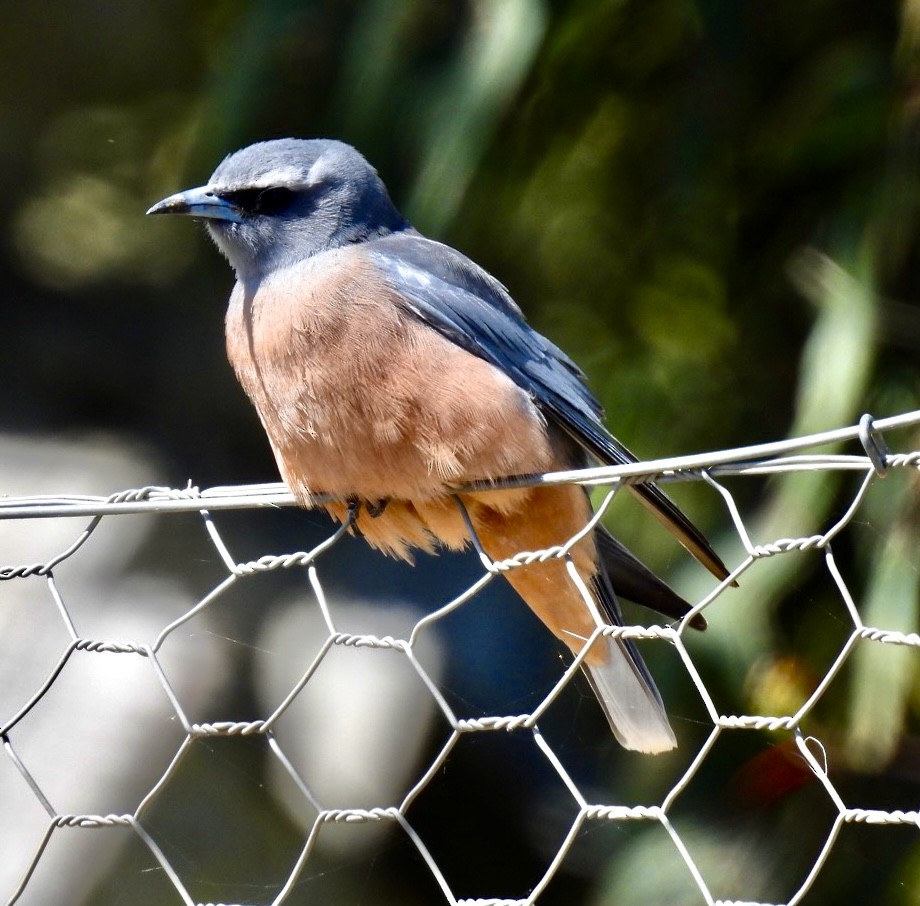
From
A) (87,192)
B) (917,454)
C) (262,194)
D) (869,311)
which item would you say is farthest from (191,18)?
(917,454)

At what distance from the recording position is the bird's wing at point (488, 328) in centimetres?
208

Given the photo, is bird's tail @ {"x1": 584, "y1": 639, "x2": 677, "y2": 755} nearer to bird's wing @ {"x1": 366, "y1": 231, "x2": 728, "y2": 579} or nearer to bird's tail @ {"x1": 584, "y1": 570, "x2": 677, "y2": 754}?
bird's tail @ {"x1": 584, "y1": 570, "x2": 677, "y2": 754}

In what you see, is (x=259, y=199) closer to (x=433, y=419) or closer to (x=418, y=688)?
(x=433, y=419)

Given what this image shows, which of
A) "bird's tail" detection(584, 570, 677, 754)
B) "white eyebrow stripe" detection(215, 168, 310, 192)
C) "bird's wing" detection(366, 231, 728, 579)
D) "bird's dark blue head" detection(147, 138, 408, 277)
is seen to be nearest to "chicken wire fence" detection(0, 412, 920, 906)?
"bird's tail" detection(584, 570, 677, 754)

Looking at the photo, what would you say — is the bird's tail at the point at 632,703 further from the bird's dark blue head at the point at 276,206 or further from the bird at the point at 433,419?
the bird's dark blue head at the point at 276,206

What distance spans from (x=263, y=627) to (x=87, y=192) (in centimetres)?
156

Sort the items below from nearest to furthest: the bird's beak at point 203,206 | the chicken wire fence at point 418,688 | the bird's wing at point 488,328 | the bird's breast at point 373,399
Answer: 1. the chicken wire fence at point 418,688
2. the bird's breast at point 373,399
3. the bird's wing at point 488,328
4. the bird's beak at point 203,206

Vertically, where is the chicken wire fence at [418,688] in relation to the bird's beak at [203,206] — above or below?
below

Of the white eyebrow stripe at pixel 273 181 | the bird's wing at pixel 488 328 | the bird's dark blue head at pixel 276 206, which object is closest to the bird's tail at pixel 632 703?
the bird's wing at pixel 488 328

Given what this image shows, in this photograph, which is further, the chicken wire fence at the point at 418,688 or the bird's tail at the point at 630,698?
the bird's tail at the point at 630,698

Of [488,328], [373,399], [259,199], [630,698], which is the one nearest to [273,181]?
[259,199]

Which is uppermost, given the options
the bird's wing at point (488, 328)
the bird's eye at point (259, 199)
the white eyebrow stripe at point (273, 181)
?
the white eyebrow stripe at point (273, 181)

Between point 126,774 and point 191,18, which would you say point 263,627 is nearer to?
point 126,774

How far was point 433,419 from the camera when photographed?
1.90 m
